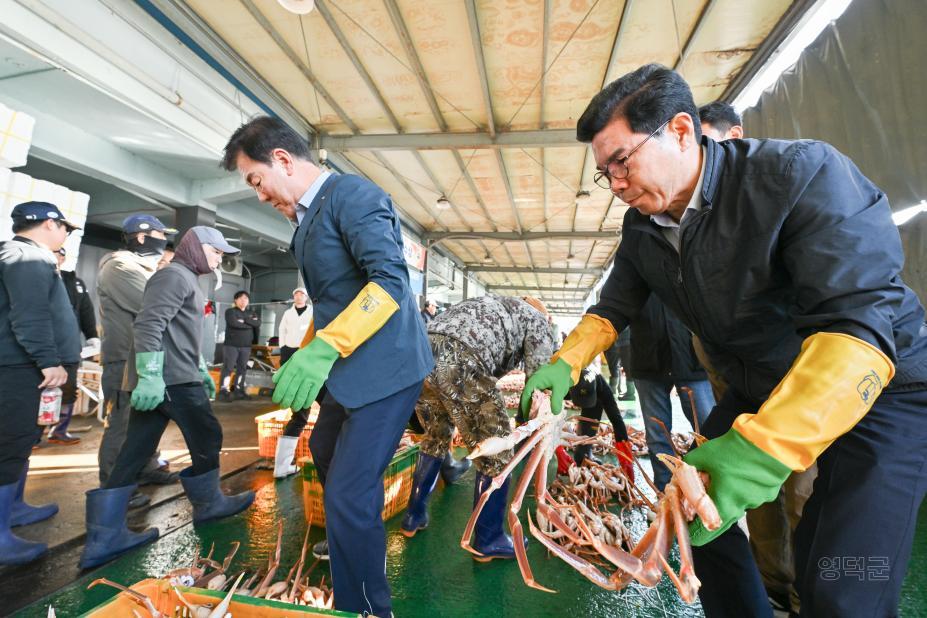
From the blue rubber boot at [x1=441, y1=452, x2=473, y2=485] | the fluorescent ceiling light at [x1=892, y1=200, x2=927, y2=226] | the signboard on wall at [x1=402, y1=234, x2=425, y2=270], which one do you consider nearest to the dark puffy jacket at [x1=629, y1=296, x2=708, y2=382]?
the fluorescent ceiling light at [x1=892, y1=200, x2=927, y2=226]

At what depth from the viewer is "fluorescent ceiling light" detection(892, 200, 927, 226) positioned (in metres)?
2.57

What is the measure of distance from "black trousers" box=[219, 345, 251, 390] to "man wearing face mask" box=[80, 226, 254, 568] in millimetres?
6055

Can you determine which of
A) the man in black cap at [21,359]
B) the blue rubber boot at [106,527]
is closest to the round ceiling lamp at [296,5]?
the man in black cap at [21,359]

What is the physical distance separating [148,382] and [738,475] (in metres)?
2.82

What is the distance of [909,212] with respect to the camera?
2.67 m

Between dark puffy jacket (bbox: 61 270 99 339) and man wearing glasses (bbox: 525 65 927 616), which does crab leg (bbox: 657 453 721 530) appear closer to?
man wearing glasses (bbox: 525 65 927 616)

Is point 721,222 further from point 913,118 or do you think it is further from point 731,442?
point 913,118

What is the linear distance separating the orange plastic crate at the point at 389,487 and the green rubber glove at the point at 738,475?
187cm

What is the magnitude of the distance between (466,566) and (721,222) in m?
2.18

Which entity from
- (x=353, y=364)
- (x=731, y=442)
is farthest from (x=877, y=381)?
(x=353, y=364)

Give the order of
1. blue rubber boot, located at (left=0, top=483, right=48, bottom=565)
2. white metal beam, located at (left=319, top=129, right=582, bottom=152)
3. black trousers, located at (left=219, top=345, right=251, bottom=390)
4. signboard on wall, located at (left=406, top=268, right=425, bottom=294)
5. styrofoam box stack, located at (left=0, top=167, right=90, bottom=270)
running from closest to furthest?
1. blue rubber boot, located at (left=0, top=483, right=48, bottom=565)
2. styrofoam box stack, located at (left=0, top=167, right=90, bottom=270)
3. white metal beam, located at (left=319, top=129, right=582, bottom=152)
4. black trousers, located at (left=219, top=345, right=251, bottom=390)
5. signboard on wall, located at (left=406, top=268, right=425, bottom=294)

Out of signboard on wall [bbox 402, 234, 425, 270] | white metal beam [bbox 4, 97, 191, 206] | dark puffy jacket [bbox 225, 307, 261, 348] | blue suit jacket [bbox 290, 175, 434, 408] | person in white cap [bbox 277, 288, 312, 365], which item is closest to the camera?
blue suit jacket [bbox 290, 175, 434, 408]

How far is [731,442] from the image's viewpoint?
0.96 m

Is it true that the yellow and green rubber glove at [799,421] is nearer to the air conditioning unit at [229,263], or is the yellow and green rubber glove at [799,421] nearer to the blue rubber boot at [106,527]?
the blue rubber boot at [106,527]
